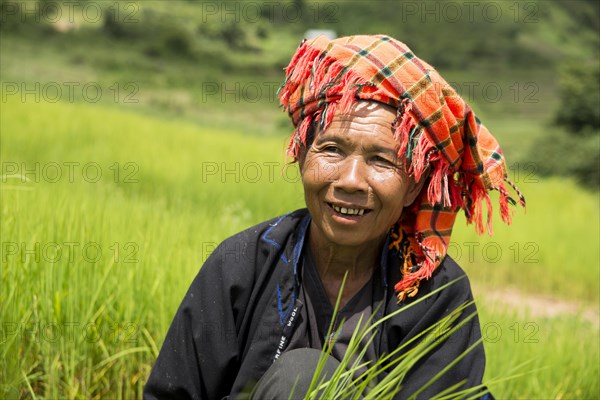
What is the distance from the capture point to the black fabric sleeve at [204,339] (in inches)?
71.9

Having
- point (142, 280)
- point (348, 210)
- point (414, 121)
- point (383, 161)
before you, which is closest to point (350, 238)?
point (348, 210)

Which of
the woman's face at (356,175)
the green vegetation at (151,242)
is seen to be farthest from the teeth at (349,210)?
the green vegetation at (151,242)

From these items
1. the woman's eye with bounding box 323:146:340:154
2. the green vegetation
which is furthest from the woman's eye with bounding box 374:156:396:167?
the green vegetation

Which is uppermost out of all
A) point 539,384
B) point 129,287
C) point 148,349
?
point 129,287

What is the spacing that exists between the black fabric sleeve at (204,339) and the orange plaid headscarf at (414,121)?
39cm

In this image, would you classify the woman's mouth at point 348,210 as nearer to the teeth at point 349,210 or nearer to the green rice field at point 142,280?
the teeth at point 349,210

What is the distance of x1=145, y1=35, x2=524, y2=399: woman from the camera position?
180 centimetres

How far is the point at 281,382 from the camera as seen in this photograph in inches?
64.2

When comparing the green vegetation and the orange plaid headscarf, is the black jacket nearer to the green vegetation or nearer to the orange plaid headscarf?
the orange plaid headscarf

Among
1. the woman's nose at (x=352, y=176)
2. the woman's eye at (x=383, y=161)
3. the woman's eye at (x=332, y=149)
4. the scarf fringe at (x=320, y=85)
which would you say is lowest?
the woman's nose at (x=352, y=176)

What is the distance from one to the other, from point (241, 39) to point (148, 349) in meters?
43.3

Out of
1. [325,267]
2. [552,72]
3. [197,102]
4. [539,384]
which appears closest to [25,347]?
[325,267]

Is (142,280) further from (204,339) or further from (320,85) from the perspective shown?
(320,85)

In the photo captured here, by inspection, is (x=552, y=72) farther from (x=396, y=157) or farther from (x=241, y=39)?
(x=396, y=157)
